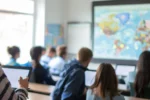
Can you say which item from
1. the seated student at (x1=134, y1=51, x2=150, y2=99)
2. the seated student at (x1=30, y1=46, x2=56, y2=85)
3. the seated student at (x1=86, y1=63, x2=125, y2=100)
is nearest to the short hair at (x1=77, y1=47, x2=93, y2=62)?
the seated student at (x1=86, y1=63, x2=125, y2=100)

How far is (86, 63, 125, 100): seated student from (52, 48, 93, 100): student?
0.36 m

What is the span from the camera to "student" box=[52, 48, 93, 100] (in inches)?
111

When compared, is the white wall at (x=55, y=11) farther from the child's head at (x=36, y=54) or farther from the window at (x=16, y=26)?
the child's head at (x=36, y=54)

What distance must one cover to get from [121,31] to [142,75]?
3104 mm

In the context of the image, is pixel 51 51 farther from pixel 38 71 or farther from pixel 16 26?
pixel 38 71

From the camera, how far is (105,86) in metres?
2.43

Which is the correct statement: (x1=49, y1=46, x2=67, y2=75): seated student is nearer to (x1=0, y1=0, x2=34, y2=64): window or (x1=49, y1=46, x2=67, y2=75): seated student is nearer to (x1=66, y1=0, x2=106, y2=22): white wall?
(x1=0, y1=0, x2=34, y2=64): window

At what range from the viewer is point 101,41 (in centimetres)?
662

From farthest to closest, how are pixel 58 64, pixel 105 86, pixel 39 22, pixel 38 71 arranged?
pixel 39 22, pixel 58 64, pixel 38 71, pixel 105 86

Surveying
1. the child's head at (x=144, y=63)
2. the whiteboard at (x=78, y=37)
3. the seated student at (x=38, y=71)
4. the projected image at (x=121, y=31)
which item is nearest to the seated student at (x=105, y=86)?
the child's head at (x=144, y=63)

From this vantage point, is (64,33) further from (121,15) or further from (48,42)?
(121,15)

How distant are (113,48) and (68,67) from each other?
3.65 metres

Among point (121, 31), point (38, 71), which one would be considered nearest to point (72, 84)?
point (38, 71)

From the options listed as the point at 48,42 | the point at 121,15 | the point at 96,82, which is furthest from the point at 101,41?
the point at 96,82
